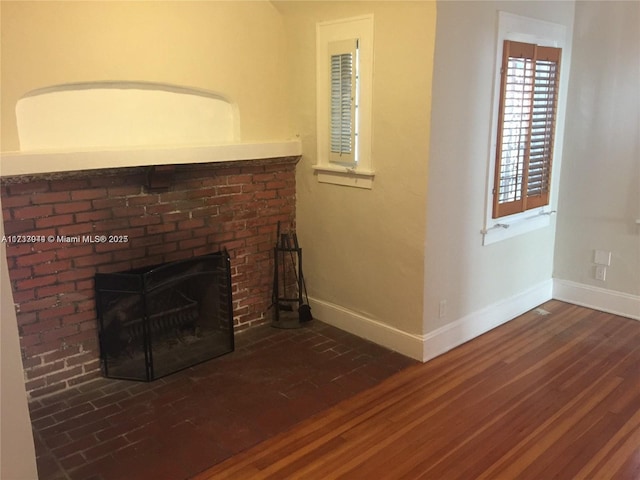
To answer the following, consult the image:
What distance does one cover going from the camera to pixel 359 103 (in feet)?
11.7

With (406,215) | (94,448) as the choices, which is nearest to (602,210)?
(406,215)

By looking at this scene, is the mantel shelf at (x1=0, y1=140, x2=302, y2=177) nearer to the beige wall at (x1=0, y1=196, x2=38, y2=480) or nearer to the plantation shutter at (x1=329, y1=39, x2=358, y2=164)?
the plantation shutter at (x1=329, y1=39, x2=358, y2=164)

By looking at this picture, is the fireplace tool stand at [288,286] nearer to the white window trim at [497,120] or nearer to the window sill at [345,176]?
the window sill at [345,176]

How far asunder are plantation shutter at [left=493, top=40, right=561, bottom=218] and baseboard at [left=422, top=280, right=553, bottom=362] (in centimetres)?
73

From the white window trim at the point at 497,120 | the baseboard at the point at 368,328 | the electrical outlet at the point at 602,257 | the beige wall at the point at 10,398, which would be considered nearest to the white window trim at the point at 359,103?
the white window trim at the point at 497,120

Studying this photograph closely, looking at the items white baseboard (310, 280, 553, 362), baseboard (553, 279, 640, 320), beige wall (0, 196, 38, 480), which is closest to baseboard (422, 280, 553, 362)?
white baseboard (310, 280, 553, 362)

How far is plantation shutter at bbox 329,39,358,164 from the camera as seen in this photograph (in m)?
3.56

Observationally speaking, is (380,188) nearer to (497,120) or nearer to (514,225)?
(497,120)

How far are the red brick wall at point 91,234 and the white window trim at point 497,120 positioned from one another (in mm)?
1609

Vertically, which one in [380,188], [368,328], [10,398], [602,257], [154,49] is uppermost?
[154,49]

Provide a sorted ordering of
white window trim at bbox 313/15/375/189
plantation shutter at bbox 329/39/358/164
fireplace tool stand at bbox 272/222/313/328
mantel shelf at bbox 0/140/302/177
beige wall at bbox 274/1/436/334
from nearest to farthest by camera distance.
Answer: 1. mantel shelf at bbox 0/140/302/177
2. beige wall at bbox 274/1/436/334
3. white window trim at bbox 313/15/375/189
4. plantation shutter at bbox 329/39/358/164
5. fireplace tool stand at bbox 272/222/313/328

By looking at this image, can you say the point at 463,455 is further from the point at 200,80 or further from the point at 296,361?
the point at 200,80

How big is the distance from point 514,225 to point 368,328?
1356 millimetres

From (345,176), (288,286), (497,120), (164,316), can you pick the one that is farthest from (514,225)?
(164,316)
